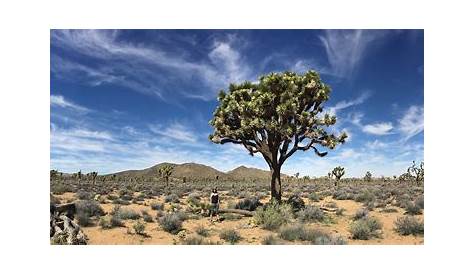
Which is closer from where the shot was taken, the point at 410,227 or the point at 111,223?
the point at 410,227

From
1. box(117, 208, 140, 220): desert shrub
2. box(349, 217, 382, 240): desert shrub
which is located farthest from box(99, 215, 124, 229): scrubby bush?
box(349, 217, 382, 240): desert shrub

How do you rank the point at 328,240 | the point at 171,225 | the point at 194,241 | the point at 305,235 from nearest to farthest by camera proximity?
the point at 328,240 < the point at 194,241 < the point at 305,235 < the point at 171,225

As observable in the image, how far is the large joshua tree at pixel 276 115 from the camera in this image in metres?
14.3

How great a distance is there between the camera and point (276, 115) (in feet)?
49.0

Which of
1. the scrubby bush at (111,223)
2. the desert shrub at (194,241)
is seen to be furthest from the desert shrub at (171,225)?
the desert shrub at (194,241)

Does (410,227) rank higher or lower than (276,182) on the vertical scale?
lower

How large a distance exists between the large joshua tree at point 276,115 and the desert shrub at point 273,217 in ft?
5.83

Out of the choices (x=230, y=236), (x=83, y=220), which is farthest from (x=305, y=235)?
(x=83, y=220)

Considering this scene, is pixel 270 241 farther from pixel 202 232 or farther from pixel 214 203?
pixel 214 203

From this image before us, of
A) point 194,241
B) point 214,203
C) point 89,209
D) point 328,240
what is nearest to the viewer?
point 328,240

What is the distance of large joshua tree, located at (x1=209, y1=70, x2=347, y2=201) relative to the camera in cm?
1430

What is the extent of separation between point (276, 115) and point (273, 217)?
4.20 m

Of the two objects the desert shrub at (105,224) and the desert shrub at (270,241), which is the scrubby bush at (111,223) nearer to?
the desert shrub at (105,224)
